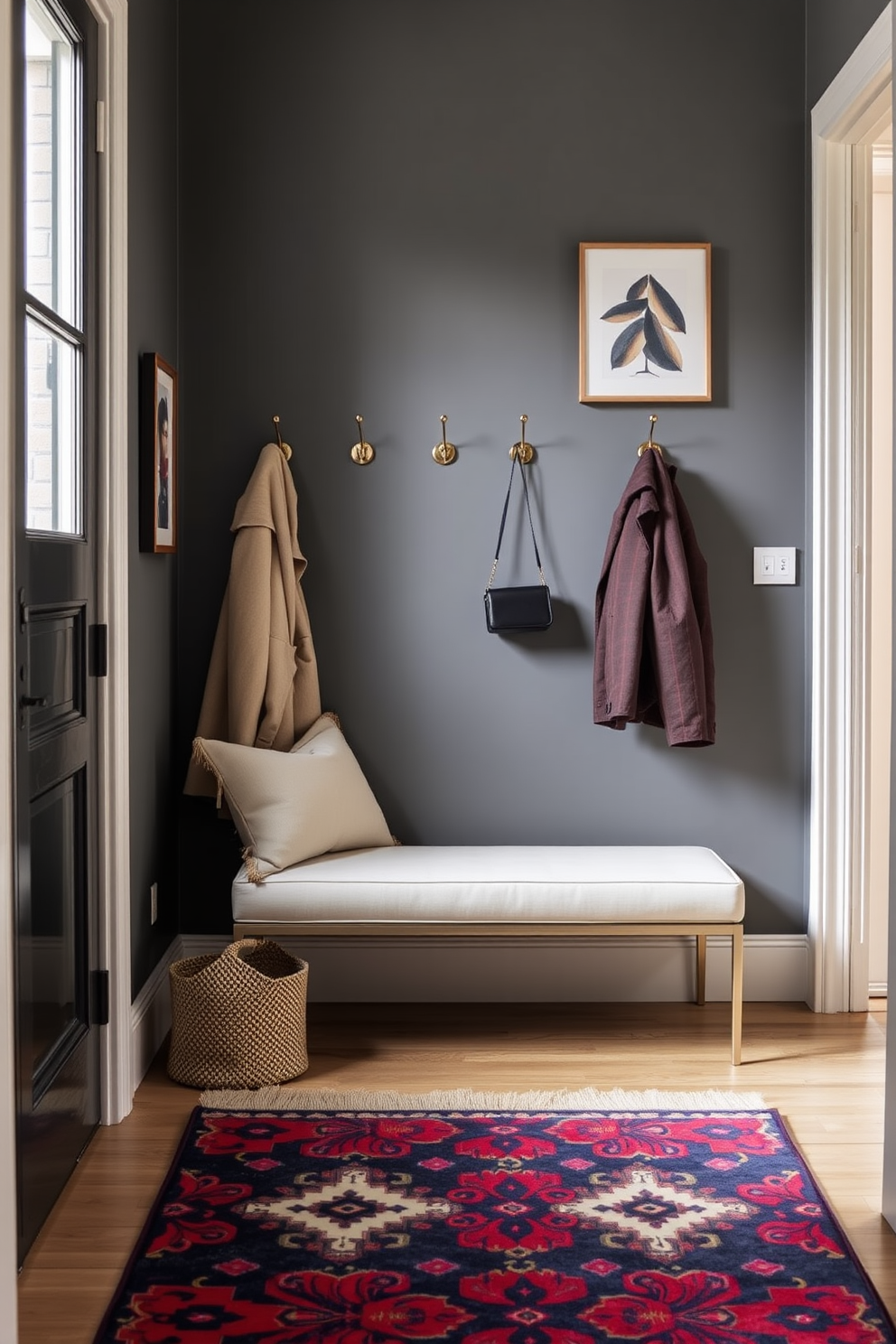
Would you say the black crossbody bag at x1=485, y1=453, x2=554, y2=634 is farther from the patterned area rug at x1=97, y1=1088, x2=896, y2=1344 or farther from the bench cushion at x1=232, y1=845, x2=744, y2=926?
the patterned area rug at x1=97, y1=1088, x2=896, y2=1344

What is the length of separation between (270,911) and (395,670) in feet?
2.64

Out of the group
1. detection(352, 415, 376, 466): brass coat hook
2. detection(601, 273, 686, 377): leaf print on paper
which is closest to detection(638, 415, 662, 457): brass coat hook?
detection(601, 273, 686, 377): leaf print on paper

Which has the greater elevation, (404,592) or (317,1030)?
(404,592)

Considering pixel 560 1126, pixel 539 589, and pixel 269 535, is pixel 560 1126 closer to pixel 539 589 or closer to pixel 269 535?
pixel 539 589

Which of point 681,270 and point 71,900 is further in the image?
point 681,270

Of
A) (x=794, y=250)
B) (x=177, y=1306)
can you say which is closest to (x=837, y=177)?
(x=794, y=250)

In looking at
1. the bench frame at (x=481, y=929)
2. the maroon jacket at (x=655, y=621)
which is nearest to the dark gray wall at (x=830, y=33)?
the maroon jacket at (x=655, y=621)

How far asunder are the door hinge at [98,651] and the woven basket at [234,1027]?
76 centimetres

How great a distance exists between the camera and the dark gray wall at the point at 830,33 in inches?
124

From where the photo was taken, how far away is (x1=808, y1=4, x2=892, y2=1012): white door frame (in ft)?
11.5

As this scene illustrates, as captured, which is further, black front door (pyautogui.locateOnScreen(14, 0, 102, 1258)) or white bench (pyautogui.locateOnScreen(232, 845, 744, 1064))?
white bench (pyautogui.locateOnScreen(232, 845, 744, 1064))

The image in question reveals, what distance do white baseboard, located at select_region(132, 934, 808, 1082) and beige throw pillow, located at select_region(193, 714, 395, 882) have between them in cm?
38

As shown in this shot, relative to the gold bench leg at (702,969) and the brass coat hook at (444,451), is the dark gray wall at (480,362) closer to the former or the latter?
the brass coat hook at (444,451)

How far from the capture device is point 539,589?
356 cm
